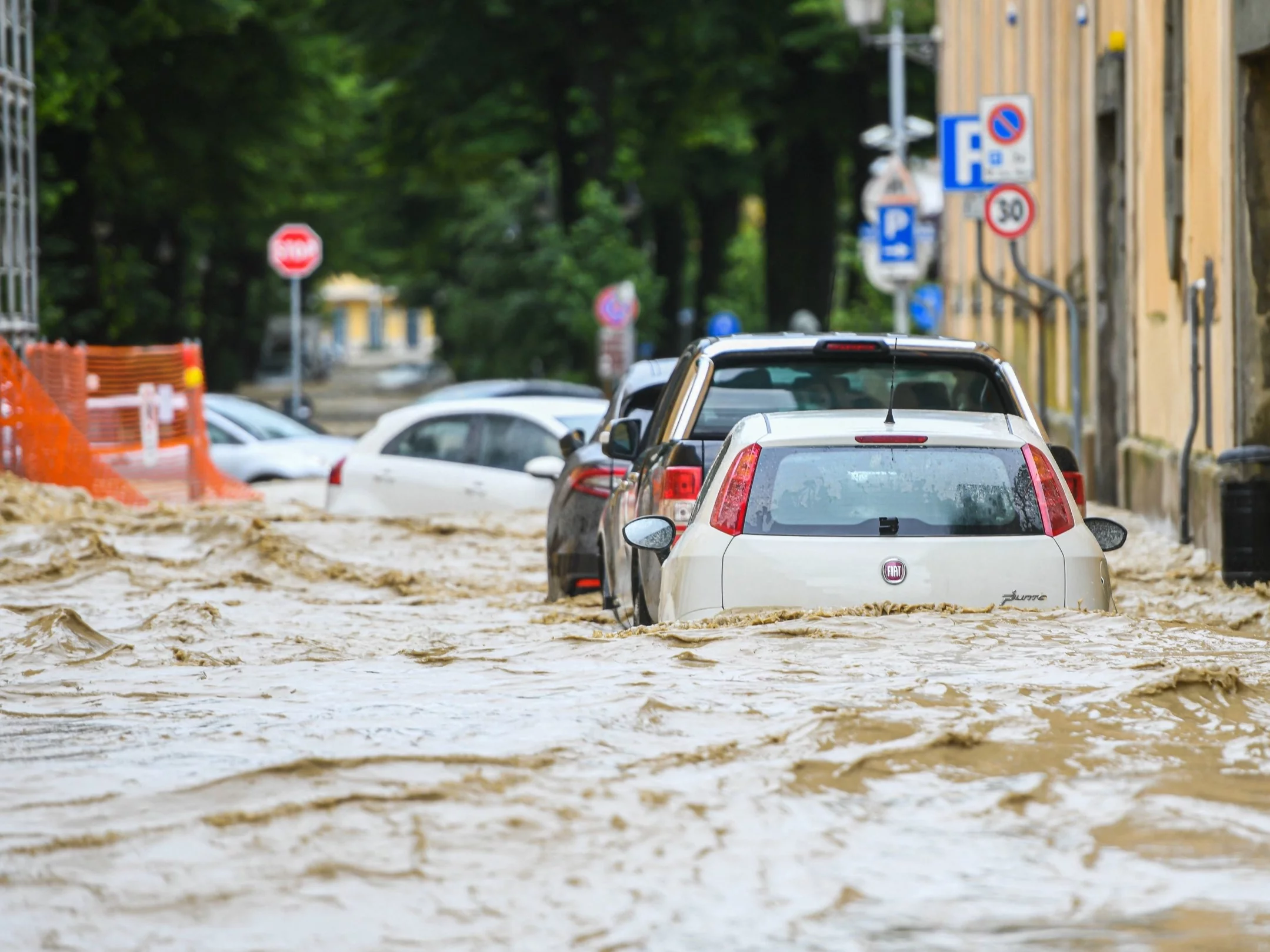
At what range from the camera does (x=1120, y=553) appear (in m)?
15.3

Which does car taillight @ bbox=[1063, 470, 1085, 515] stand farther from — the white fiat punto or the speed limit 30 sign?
the speed limit 30 sign

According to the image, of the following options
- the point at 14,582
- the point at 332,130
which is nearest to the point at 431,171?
the point at 332,130

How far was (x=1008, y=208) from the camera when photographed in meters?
20.2

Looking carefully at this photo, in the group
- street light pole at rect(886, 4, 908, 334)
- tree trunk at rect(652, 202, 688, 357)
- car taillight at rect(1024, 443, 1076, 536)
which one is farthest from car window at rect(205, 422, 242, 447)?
tree trunk at rect(652, 202, 688, 357)

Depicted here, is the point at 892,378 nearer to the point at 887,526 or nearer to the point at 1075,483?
the point at 887,526

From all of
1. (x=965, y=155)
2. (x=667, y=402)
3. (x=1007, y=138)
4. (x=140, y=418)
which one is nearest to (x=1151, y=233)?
(x=1007, y=138)

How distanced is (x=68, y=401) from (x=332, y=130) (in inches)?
944

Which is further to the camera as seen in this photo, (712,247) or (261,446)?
(712,247)

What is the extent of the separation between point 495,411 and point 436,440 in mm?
599

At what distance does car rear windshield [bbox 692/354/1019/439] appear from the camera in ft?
33.0

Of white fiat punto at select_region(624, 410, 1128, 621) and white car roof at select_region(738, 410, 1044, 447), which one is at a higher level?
Answer: white car roof at select_region(738, 410, 1044, 447)

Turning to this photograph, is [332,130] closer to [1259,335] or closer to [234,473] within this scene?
[234,473]

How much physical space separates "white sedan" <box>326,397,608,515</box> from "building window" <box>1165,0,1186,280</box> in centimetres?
435

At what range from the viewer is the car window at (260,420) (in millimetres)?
25922
